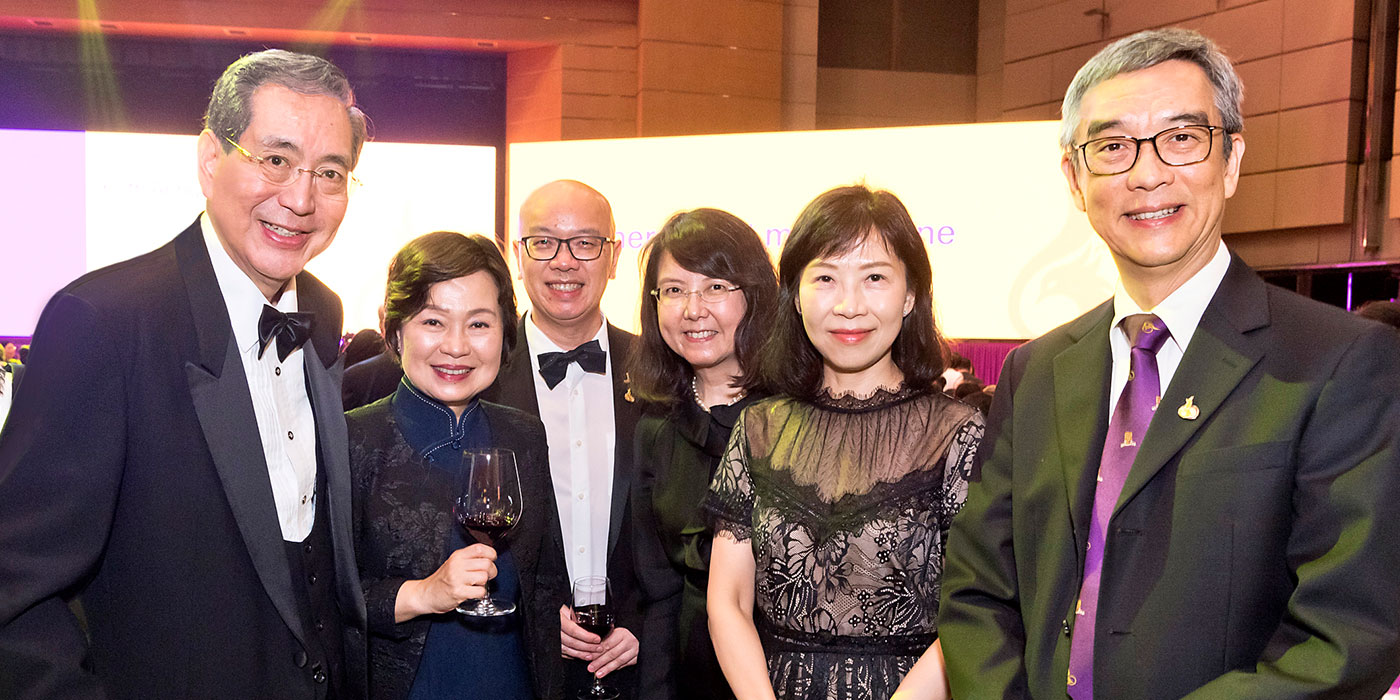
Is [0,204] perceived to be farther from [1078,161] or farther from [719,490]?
[1078,161]

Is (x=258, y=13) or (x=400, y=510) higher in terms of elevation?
(x=258, y=13)

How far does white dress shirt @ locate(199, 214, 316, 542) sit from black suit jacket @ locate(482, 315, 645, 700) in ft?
2.87

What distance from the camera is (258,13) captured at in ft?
30.3

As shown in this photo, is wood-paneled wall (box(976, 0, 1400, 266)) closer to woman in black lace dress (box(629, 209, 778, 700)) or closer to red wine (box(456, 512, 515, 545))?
woman in black lace dress (box(629, 209, 778, 700))

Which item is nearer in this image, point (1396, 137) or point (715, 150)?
point (715, 150)

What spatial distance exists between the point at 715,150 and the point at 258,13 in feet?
16.3

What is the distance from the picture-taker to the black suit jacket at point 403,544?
2445mm

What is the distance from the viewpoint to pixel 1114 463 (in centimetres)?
174

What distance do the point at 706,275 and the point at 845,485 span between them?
0.87 m

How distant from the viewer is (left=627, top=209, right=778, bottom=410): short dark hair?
292cm

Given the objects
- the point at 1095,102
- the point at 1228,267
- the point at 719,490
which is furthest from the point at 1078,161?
the point at 719,490

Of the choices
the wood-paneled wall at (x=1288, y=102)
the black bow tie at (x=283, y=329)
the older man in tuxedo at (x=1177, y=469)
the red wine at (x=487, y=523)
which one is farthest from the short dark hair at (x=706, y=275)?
the wood-paneled wall at (x=1288, y=102)

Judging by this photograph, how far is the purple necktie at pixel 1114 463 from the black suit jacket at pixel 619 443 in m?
1.46

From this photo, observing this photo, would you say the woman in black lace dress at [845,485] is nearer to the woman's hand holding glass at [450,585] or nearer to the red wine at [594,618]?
the red wine at [594,618]
